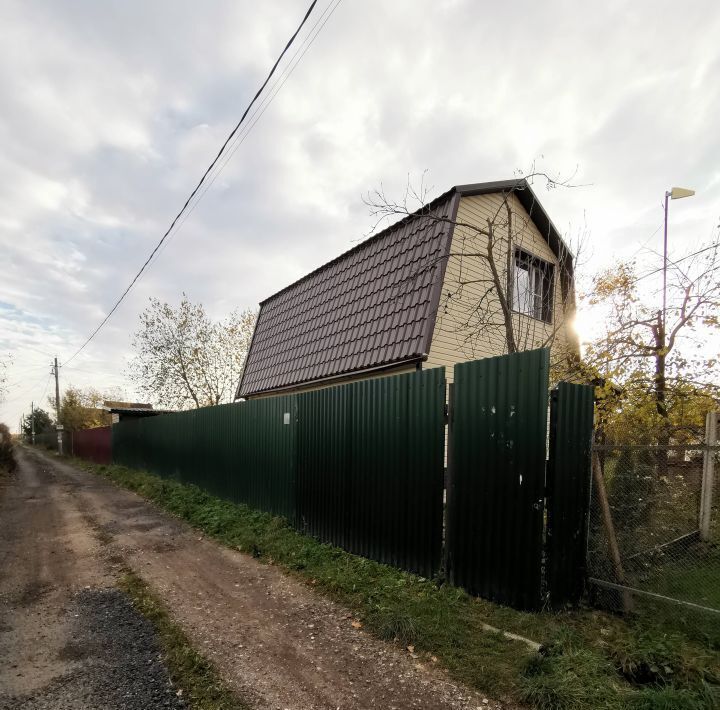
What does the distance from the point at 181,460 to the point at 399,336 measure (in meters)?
8.74

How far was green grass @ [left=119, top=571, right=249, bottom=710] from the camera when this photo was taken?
284cm

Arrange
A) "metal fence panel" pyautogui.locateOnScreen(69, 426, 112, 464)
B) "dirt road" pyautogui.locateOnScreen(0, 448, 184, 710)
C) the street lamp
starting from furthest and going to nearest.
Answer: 1. "metal fence panel" pyautogui.locateOnScreen(69, 426, 112, 464)
2. the street lamp
3. "dirt road" pyautogui.locateOnScreen(0, 448, 184, 710)

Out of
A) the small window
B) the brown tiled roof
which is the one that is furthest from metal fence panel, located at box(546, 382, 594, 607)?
the small window

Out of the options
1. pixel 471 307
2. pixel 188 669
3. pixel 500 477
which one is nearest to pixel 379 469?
pixel 500 477

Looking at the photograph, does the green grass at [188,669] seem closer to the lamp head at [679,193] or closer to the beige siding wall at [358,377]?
the beige siding wall at [358,377]

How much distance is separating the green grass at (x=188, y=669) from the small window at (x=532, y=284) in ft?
26.3

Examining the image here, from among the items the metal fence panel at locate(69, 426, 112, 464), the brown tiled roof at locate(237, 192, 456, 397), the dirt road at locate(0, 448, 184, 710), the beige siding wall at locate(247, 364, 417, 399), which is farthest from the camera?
the metal fence panel at locate(69, 426, 112, 464)

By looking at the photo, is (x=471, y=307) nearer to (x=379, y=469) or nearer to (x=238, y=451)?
(x=379, y=469)

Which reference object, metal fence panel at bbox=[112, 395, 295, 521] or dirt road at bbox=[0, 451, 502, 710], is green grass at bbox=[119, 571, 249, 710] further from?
metal fence panel at bbox=[112, 395, 295, 521]

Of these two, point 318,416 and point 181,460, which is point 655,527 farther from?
point 181,460

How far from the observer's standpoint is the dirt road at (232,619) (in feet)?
9.78

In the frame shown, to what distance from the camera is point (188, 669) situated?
3193 mm

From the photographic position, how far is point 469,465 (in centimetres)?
444

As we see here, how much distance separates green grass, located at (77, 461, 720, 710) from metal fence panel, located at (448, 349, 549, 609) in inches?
10.6
